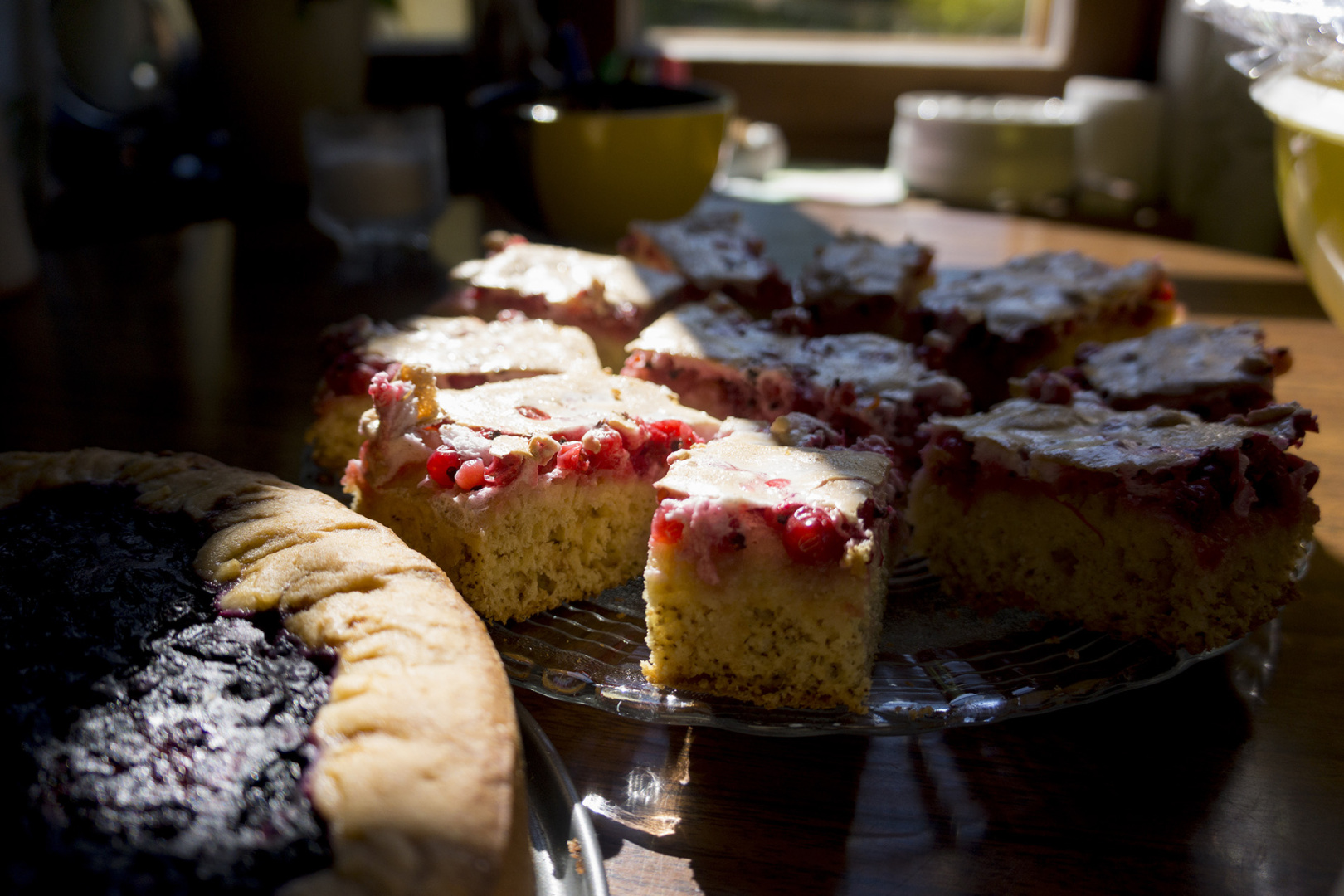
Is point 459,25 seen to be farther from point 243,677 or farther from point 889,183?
point 243,677

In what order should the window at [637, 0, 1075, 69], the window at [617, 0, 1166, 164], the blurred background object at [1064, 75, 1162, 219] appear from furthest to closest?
1. the window at [637, 0, 1075, 69]
2. the window at [617, 0, 1166, 164]
3. the blurred background object at [1064, 75, 1162, 219]

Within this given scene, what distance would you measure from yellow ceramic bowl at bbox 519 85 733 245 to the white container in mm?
1368

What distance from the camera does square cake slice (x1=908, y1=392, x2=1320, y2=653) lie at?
1991 millimetres

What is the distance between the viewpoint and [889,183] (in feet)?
19.2

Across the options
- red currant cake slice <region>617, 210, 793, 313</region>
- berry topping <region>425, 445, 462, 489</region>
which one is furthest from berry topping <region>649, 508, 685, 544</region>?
red currant cake slice <region>617, 210, 793, 313</region>

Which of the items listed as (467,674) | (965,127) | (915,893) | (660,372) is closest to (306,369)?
(660,372)

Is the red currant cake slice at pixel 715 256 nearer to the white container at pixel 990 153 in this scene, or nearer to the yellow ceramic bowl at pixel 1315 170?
the yellow ceramic bowl at pixel 1315 170

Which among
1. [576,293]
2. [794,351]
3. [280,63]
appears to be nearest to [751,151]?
[280,63]

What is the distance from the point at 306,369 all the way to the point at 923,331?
214 centimetres

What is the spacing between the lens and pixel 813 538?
5.75 ft

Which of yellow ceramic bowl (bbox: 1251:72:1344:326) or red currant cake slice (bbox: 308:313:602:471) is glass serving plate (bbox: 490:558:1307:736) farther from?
yellow ceramic bowl (bbox: 1251:72:1344:326)

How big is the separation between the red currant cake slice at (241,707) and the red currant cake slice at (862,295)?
197cm

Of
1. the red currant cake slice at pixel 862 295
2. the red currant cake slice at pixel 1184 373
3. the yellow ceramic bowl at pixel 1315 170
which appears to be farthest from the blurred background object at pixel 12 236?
the yellow ceramic bowl at pixel 1315 170

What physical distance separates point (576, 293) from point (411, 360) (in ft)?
2.42
